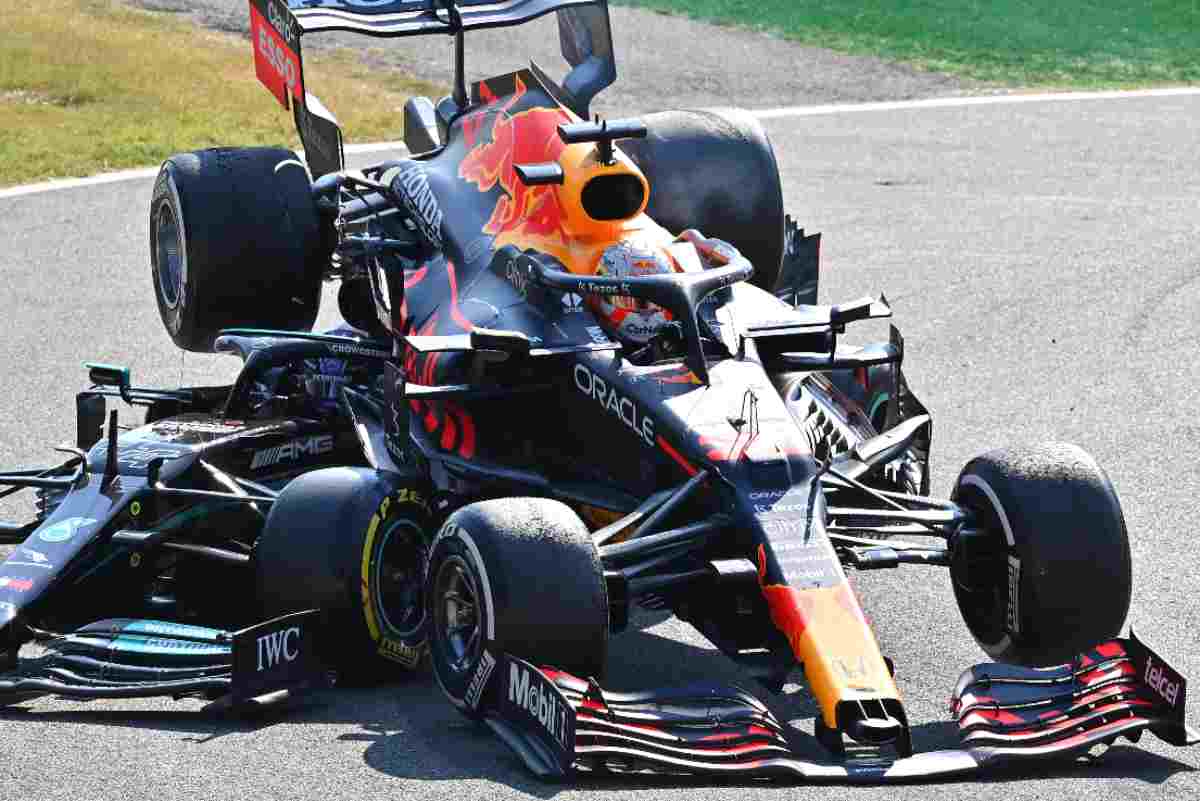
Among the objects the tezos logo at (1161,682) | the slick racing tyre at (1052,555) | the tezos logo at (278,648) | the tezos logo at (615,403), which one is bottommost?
the tezos logo at (278,648)

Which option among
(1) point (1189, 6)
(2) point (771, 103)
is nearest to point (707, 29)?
(2) point (771, 103)

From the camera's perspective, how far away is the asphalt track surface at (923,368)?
7.55 meters

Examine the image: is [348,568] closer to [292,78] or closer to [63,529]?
[63,529]

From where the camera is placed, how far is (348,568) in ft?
28.3

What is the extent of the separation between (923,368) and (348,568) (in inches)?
256

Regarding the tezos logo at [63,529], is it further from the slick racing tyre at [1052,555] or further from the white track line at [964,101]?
the white track line at [964,101]

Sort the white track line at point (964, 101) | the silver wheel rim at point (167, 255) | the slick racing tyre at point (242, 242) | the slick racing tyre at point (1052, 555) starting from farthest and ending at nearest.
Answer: the white track line at point (964, 101)
the silver wheel rim at point (167, 255)
the slick racing tyre at point (242, 242)
the slick racing tyre at point (1052, 555)

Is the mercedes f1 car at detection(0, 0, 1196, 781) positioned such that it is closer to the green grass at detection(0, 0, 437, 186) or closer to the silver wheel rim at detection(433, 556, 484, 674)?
the silver wheel rim at detection(433, 556, 484, 674)

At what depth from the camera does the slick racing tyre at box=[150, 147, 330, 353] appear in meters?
11.5

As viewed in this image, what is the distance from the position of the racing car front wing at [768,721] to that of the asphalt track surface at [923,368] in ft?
0.29

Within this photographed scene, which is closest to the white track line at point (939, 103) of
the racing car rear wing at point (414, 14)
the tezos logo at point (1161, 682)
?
the racing car rear wing at point (414, 14)

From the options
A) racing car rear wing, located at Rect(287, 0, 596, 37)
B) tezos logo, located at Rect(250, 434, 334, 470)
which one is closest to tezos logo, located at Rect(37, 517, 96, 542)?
tezos logo, located at Rect(250, 434, 334, 470)

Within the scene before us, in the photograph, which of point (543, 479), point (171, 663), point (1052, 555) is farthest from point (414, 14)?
point (1052, 555)

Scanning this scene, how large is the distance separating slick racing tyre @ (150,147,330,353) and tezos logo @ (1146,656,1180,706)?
18.0 ft
